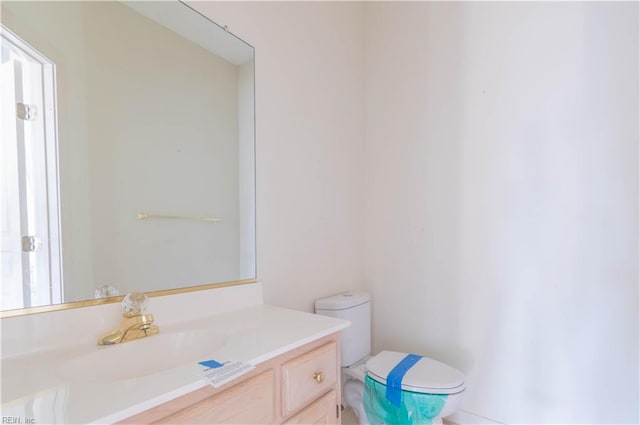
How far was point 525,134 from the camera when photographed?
1544mm

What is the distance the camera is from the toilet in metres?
1.31

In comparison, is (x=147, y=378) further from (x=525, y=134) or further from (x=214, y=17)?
(x=525, y=134)

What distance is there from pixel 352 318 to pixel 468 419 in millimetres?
814

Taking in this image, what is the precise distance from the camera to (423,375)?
138cm

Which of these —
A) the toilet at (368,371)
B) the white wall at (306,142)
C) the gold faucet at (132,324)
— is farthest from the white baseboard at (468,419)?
the gold faucet at (132,324)

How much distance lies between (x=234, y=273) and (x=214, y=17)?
999 mm

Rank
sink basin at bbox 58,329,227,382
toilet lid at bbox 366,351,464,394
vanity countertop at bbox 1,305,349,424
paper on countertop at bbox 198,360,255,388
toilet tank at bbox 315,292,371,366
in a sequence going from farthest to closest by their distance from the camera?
1. toilet tank at bbox 315,292,371,366
2. toilet lid at bbox 366,351,464,394
3. sink basin at bbox 58,329,227,382
4. paper on countertop at bbox 198,360,255,388
5. vanity countertop at bbox 1,305,349,424

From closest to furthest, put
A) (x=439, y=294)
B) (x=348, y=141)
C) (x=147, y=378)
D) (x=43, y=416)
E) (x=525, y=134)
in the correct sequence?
1. (x=43, y=416)
2. (x=147, y=378)
3. (x=525, y=134)
4. (x=439, y=294)
5. (x=348, y=141)

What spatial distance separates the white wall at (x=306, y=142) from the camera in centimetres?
140

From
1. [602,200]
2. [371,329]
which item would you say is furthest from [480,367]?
[602,200]

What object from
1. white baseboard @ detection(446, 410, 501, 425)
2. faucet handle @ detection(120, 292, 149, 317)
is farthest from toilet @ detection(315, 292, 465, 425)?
faucet handle @ detection(120, 292, 149, 317)

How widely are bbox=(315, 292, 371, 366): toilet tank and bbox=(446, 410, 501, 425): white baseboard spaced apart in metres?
0.56

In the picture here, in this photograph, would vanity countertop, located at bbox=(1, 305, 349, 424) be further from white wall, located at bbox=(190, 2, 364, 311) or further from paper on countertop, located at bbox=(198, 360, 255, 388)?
white wall, located at bbox=(190, 2, 364, 311)

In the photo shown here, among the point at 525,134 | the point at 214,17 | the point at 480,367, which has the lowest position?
the point at 480,367
